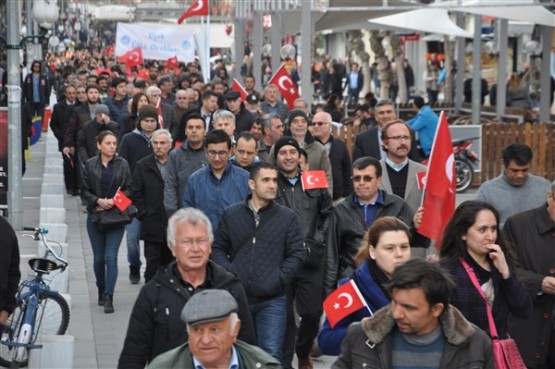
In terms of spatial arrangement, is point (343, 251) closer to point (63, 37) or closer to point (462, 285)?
point (462, 285)

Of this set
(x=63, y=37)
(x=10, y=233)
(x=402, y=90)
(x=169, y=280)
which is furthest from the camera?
(x=63, y=37)

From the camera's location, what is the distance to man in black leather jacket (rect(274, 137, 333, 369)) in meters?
9.55

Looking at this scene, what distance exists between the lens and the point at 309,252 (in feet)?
31.7

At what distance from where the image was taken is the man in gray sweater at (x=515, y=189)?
916 cm

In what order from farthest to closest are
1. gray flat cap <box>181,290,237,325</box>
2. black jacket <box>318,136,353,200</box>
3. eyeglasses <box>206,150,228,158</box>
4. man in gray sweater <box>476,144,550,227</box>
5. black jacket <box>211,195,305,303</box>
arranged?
1. black jacket <box>318,136,353,200</box>
2. eyeglasses <box>206,150,228,158</box>
3. man in gray sweater <box>476,144,550,227</box>
4. black jacket <box>211,195,305,303</box>
5. gray flat cap <box>181,290,237,325</box>

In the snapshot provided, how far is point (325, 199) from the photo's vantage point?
996 cm

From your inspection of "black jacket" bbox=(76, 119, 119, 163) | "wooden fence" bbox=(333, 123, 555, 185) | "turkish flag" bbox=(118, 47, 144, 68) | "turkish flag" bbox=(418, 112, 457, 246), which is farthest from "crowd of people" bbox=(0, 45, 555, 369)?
"turkish flag" bbox=(118, 47, 144, 68)

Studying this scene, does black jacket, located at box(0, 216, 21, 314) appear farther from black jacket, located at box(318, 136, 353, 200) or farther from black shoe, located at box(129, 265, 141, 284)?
black shoe, located at box(129, 265, 141, 284)

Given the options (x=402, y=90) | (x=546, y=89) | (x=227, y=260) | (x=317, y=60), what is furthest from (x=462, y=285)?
(x=317, y=60)

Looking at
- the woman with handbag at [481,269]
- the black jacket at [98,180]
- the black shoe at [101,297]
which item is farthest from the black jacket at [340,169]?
the woman with handbag at [481,269]

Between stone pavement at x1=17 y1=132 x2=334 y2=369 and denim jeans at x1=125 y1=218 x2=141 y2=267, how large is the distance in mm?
254

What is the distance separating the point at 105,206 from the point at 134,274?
76.8 inches

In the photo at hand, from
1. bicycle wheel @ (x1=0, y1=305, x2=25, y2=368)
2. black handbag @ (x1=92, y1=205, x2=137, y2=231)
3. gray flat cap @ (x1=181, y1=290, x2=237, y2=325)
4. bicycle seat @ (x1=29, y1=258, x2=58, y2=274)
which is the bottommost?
bicycle wheel @ (x1=0, y1=305, x2=25, y2=368)

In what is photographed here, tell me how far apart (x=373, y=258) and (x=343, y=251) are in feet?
8.08
